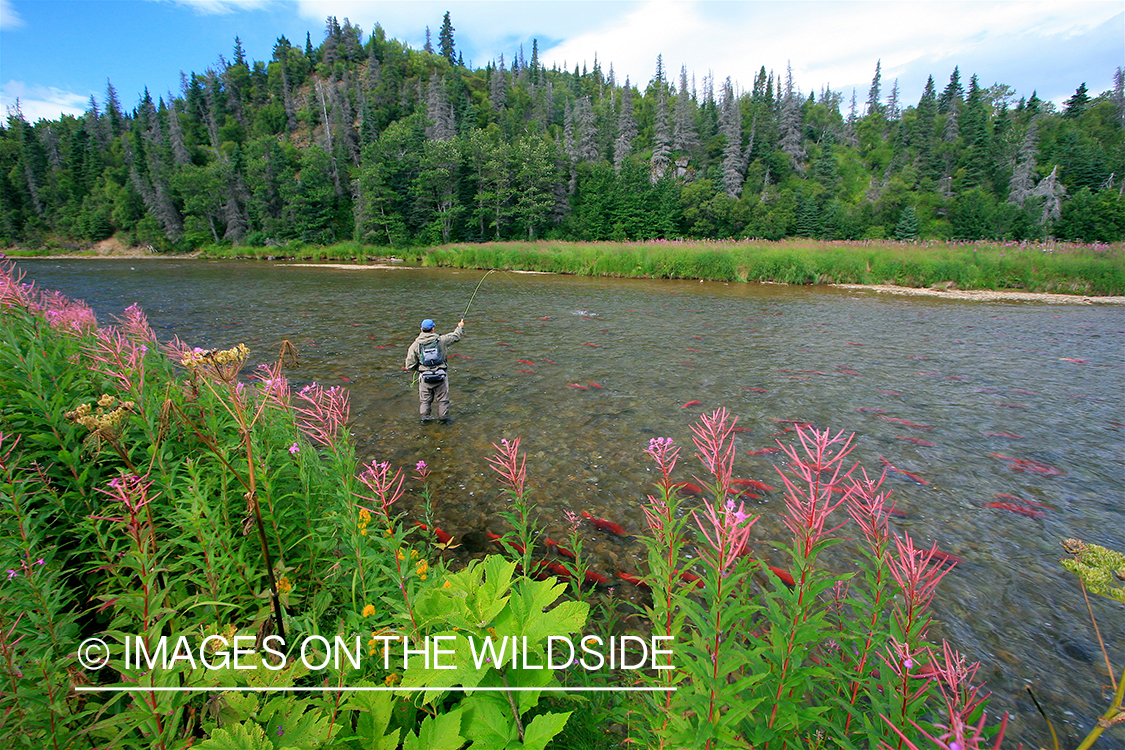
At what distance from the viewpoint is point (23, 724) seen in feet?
5.79

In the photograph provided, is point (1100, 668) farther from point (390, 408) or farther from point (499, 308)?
point (499, 308)

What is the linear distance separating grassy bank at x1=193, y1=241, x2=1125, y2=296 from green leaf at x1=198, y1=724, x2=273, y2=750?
30.0 metres

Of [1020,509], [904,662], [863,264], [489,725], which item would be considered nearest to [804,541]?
[904,662]

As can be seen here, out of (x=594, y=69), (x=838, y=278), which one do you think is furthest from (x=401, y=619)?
(x=594, y=69)

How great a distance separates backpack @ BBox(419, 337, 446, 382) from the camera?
7.98 meters

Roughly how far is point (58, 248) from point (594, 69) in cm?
15764

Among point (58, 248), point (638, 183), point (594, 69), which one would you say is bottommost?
point (58, 248)

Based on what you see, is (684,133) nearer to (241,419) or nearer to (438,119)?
(438,119)

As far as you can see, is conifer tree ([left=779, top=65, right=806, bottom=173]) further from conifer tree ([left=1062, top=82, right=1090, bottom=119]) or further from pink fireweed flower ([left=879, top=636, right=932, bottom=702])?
pink fireweed flower ([left=879, top=636, right=932, bottom=702])

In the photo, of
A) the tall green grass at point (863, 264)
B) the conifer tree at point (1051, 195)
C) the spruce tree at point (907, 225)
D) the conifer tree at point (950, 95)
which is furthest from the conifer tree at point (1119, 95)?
the tall green grass at point (863, 264)

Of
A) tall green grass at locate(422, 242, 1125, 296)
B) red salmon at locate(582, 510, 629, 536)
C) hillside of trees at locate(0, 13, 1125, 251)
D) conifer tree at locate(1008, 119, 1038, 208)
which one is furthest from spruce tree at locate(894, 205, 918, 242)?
red salmon at locate(582, 510, 629, 536)

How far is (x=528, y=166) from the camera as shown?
218 feet

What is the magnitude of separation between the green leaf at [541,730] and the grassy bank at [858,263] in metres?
29.5

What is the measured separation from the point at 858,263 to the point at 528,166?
5056cm
